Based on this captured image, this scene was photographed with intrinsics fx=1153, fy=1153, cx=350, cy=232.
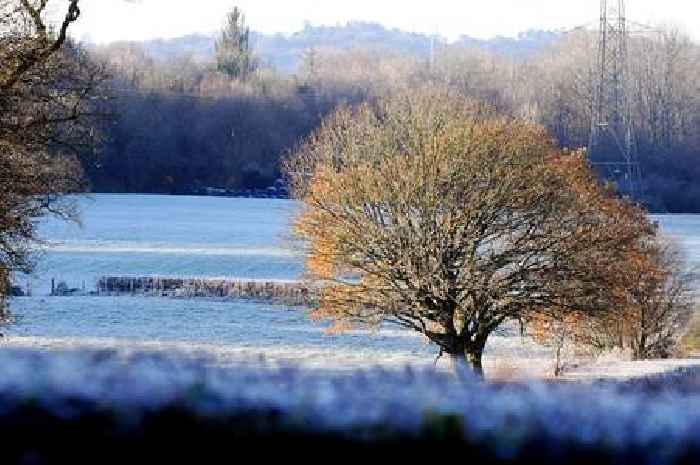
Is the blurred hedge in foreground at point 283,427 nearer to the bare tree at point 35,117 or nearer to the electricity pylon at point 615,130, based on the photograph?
the bare tree at point 35,117

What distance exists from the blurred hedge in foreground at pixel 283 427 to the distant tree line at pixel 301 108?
82308 millimetres

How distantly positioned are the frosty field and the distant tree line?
1606 cm

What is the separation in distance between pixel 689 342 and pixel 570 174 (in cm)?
1047

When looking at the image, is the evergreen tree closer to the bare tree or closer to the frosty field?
the frosty field

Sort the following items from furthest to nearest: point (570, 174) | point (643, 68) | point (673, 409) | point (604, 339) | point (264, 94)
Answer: point (264, 94)
point (643, 68)
point (604, 339)
point (570, 174)
point (673, 409)

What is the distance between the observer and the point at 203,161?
110 metres

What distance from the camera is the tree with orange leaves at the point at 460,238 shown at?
30109mm

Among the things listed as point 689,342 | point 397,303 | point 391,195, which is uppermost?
point 391,195

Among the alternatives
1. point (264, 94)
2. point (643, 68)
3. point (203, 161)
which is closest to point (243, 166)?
point (203, 161)

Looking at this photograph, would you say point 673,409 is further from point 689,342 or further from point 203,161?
point 203,161

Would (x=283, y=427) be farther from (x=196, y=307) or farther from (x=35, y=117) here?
(x=196, y=307)

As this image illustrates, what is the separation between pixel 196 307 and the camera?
143 feet

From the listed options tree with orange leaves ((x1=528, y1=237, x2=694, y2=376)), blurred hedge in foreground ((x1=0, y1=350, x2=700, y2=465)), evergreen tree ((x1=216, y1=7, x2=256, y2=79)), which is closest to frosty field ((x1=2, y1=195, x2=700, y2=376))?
tree with orange leaves ((x1=528, y1=237, x2=694, y2=376))

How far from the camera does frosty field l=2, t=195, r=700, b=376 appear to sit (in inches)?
1302
